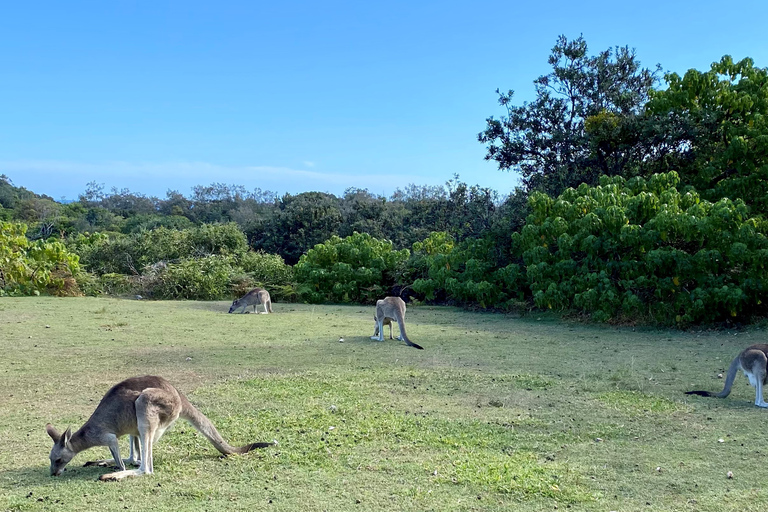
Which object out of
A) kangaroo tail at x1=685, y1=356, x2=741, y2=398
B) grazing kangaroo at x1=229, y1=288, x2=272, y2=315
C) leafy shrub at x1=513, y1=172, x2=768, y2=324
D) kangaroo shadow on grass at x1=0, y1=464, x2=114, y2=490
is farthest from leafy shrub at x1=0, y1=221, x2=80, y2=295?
kangaroo tail at x1=685, y1=356, x2=741, y2=398

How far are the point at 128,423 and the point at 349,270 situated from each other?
14832 mm

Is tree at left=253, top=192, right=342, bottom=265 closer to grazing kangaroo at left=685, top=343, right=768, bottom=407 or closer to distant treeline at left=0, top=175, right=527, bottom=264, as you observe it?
distant treeline at left=0, top=175, right=527, bottom=264

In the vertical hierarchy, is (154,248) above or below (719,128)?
below

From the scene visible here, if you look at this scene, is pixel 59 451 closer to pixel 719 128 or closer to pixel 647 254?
pixel 647 254

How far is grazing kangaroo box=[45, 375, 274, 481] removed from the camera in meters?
4.56

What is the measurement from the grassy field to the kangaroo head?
0.31ft

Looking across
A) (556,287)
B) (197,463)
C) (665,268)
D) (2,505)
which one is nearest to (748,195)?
(665,268)

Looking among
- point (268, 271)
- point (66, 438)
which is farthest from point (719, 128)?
point (66, 438)

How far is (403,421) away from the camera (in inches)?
236

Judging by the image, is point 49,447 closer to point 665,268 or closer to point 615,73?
point 665,268

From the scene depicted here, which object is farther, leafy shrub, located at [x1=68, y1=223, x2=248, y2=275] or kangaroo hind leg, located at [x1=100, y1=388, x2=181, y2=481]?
leafy shrub, located at [x1=68, y1=223, x2=248, y2=275]

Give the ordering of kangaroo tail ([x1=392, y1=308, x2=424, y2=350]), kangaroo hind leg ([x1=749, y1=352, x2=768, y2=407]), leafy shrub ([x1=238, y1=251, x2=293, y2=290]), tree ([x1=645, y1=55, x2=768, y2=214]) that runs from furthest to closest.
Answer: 1. leafy shrub ([x1=238, y1=251, x2=293, y2=290])
2. tree ([x1=645, y1=55, x2=768, y2=214])
3. kangaroo tail ([x1=392, y1=308, x2=424, y2=350])
4. kangaroo hind leg ([x1=749, y1=352, x2=768, y2=407])

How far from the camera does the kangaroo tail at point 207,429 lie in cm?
481

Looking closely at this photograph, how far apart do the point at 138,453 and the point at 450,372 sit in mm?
4299
